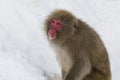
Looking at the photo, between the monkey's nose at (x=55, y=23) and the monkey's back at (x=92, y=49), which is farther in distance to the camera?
the monkey's back at (x=92, y=49)

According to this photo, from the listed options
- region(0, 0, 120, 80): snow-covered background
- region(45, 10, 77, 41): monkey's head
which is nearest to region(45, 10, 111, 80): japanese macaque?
region(45, 10, 77, 41): monkey's head

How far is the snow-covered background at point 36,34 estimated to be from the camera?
7934 millimetres

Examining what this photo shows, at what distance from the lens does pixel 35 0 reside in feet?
34.0

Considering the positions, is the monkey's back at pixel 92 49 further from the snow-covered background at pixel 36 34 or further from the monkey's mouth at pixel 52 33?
the snow-covered background at pixel 36 34

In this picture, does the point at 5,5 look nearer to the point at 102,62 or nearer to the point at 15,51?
the point at 15,51

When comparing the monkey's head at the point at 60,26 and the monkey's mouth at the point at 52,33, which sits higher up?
the monkey's head at the point at 60,26

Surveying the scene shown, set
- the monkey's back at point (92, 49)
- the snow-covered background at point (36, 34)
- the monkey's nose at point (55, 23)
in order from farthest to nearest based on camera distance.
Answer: the snow-covered background at point (36, 34) < the monkey's back at point (92, 49) < the monkey's nose at point (55, 23)

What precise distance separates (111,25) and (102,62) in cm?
332

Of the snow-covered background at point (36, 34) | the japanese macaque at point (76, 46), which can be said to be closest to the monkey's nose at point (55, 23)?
the japanese macaque at point (76, 46)

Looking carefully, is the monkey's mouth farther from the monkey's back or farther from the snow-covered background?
the snow-covered background

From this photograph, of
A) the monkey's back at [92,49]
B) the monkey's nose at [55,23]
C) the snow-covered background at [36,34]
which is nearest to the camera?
the monkey's nose at [55,23]

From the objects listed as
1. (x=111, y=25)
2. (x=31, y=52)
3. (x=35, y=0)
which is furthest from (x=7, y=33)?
(x=111, y=25)

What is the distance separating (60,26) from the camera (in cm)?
671

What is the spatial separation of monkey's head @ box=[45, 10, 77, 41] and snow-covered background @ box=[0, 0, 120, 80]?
1.56 ft
